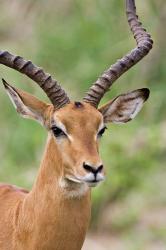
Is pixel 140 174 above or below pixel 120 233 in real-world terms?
above

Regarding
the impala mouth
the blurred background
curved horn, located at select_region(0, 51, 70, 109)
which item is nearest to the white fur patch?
the impala mouth

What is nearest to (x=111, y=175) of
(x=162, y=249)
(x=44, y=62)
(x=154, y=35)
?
(x=162, y=249)

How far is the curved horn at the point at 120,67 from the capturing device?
21.4ft

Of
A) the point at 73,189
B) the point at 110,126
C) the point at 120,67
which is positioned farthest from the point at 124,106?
the point at 110,126

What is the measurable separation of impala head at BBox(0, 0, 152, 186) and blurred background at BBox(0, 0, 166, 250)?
353 cm

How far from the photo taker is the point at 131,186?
11406 millimetres

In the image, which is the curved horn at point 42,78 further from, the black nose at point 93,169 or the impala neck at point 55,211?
the black nose at point 93,169

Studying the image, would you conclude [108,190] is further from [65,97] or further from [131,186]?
[65,97]

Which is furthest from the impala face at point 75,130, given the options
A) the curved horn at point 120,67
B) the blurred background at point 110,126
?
the blurred background at point 110,126

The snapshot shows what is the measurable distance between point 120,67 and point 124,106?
10.9 inches

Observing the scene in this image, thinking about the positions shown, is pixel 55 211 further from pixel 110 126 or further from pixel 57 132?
pixel 110 126

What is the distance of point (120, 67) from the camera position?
6.73 metres

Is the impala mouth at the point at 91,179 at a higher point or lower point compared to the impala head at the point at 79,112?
lower

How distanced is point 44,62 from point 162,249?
192 inches
